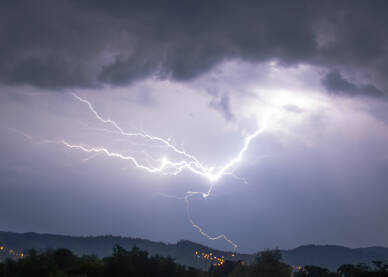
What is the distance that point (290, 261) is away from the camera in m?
180

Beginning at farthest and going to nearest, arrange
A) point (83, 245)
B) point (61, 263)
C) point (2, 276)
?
point (83, 245), point (61, 263), point (2, 276)

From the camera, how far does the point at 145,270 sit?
3428 centimetres

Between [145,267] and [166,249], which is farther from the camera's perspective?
[166,249]

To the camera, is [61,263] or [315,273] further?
[315,273]

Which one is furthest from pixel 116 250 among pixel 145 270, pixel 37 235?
pixel 37 235

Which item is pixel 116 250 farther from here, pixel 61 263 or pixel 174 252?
pixel 174 252

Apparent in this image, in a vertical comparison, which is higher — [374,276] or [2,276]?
[374,276]

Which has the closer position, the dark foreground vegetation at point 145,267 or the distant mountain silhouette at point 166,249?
the dark foreground vegetation at point 145,267

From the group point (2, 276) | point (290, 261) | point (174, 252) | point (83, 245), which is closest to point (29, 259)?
point (2, 276)

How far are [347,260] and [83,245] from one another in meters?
116

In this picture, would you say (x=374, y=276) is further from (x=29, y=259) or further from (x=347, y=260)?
(x=347, y=260)

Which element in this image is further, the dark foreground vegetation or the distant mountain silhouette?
the distant mountain silhouette

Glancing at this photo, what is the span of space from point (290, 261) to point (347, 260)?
29.4 metres

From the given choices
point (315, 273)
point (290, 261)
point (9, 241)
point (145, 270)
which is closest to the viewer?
point (145, 270)
